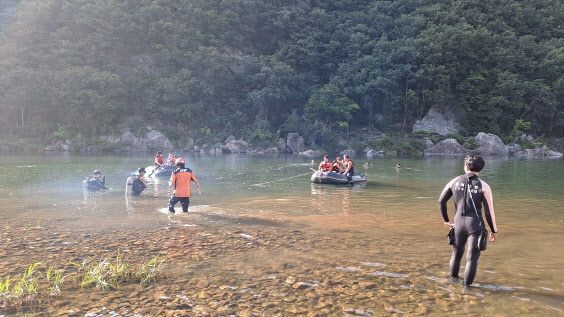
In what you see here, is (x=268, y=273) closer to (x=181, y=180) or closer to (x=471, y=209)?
Answer: (x=471, y=209)

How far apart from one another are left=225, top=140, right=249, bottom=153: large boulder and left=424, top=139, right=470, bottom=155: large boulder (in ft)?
84.0

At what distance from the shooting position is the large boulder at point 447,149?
5128 centimetres

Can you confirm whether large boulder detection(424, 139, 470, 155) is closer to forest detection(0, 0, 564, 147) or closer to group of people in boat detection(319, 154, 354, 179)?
forest detection(0, 0, 564, 147)

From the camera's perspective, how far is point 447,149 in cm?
5184

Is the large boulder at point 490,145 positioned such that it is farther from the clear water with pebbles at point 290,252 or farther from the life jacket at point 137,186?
the life jacket at point 137,186

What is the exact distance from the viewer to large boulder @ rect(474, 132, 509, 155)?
171 feet

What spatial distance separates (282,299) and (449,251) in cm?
392

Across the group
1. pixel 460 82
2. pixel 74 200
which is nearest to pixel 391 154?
pixel 460 82

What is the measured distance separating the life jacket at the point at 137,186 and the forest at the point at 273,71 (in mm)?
41070

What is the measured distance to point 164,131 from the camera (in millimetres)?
56656

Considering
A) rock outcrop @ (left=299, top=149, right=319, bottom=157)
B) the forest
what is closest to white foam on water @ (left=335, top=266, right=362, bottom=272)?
rock outcrop @ (left=299, top=149, right=319, bottom=157)

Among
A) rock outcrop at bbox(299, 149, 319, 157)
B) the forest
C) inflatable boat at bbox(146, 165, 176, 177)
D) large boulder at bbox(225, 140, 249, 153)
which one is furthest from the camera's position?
the forest

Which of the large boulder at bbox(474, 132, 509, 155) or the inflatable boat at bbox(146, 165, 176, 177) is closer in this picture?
the inflatable boat at bbox(146, 165, 176, 177)

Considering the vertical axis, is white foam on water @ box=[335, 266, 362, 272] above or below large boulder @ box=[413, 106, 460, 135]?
below
